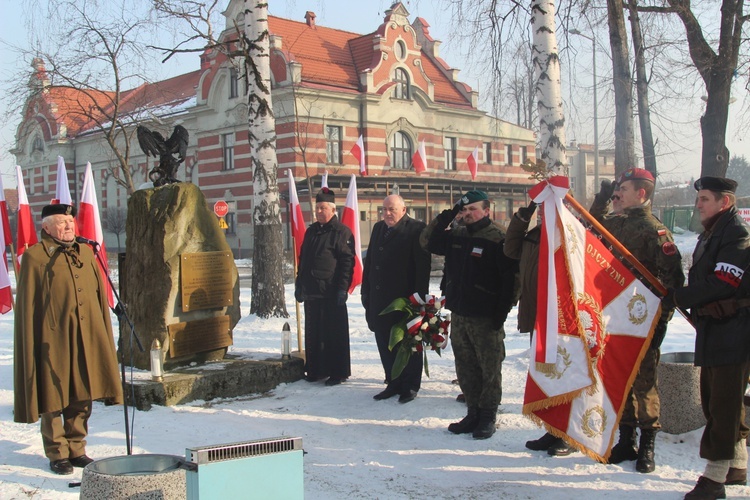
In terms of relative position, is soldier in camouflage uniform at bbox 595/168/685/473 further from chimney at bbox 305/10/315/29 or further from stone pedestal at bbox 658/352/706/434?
chimney at bbox 305/10/315/29

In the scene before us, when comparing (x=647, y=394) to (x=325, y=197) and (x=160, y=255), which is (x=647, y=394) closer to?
(x=325, y=197)

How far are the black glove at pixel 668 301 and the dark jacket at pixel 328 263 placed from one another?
3.57 metres

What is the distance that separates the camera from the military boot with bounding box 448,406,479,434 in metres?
5.88

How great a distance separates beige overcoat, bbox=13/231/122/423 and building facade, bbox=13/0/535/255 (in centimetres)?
2462

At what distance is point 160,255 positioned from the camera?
729cm

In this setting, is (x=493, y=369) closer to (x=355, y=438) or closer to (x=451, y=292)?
(x=451, y=292)

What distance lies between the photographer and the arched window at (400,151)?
37156 mm

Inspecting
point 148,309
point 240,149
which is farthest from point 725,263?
point 240,149

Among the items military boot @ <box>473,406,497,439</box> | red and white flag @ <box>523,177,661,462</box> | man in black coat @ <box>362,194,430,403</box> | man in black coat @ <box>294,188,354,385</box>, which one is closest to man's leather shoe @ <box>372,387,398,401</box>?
man in black coat @ <box>362,194,430,403</box>

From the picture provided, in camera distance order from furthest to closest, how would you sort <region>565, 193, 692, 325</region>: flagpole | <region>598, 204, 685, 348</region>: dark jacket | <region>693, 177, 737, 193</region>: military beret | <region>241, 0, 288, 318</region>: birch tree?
<region>241, 0, 288, 318</region>: birch tree, <region>598, 204, 685, 348</region>: dark jacket, <region>565, 193, 692, 325</region>: flagpole, <region>693, 177, 737, 193</region>: military beret

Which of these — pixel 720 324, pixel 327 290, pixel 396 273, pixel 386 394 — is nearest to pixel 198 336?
pixel 327 290

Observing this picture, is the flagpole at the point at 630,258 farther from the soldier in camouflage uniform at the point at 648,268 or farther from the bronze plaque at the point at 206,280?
the bronze plaque at the point at 206,280

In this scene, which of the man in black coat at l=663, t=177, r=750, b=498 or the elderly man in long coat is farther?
the elderly man in long coat

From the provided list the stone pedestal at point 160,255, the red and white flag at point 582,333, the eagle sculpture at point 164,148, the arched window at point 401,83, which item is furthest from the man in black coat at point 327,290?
the arched window at point 401,83
